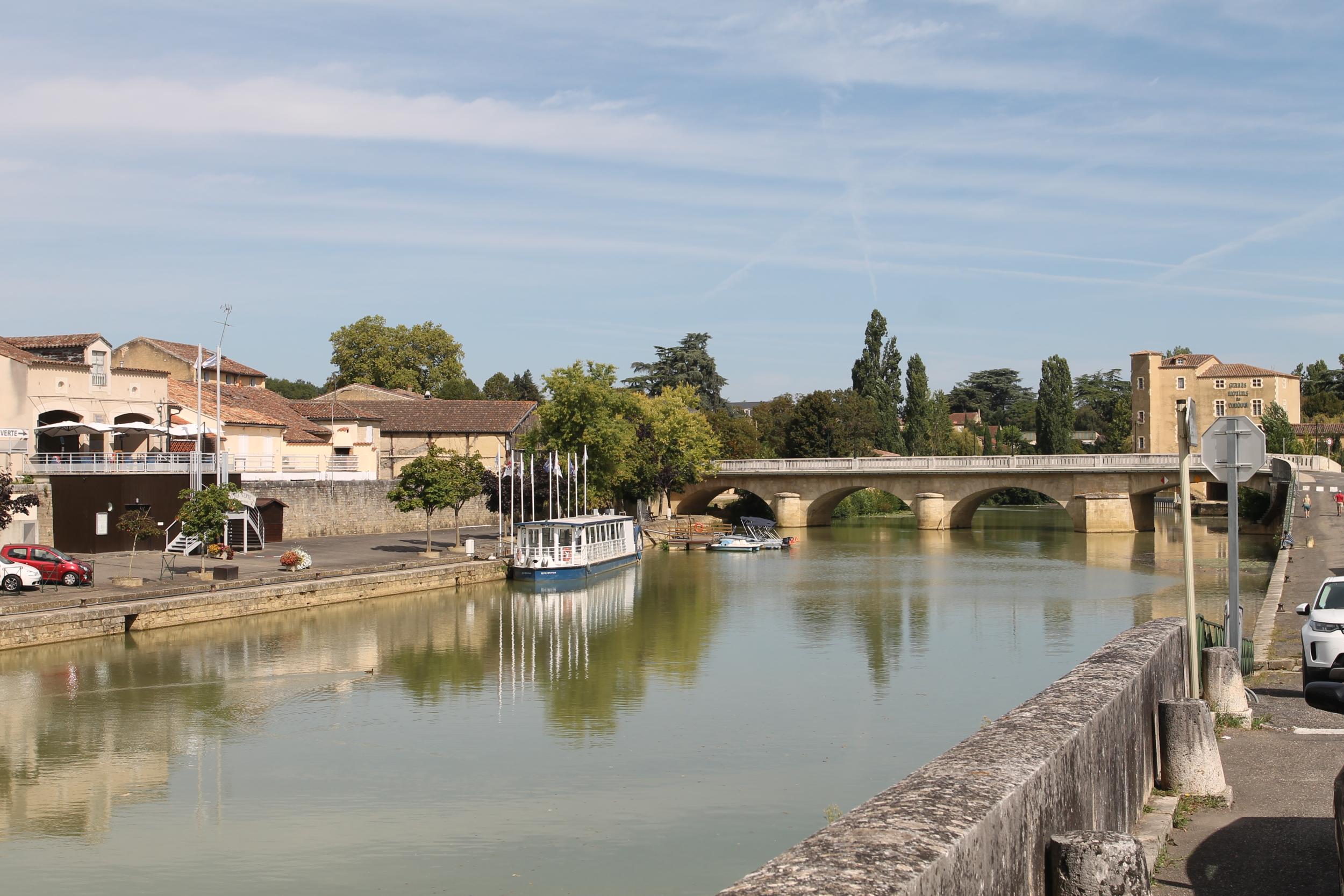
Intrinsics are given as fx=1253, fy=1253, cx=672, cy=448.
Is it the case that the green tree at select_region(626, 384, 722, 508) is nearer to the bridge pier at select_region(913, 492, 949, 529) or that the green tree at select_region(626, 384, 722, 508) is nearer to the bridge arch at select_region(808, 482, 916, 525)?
the bridge arch at select_region(808, 482, 916, 525)

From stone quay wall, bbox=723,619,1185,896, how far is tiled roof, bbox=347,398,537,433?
60184 millimetres

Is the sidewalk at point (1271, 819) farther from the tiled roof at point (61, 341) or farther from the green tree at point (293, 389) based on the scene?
the green tree at point (293, 389)

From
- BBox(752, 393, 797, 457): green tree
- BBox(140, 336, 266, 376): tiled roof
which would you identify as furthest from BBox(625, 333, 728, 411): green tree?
BBox(140, 336, 266, 376): tiled roof

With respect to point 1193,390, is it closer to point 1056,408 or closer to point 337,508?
point 1056,408

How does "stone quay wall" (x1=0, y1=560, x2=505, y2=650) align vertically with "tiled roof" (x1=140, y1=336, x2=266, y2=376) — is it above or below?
below

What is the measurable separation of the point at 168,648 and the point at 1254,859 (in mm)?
23782

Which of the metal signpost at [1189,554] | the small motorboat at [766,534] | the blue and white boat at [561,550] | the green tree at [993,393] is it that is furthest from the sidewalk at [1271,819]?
the green tree at [993,393]

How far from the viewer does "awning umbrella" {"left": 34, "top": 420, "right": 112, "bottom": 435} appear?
4022cm

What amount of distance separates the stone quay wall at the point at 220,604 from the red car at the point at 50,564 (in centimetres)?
316

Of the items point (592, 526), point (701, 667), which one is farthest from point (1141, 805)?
point (592, 526)

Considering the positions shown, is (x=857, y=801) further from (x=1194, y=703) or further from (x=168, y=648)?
(x=168, y=648)

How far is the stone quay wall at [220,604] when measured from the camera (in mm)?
25531

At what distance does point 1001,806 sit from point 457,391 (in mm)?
95880

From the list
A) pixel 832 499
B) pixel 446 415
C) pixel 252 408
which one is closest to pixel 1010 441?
pixel 832 499
